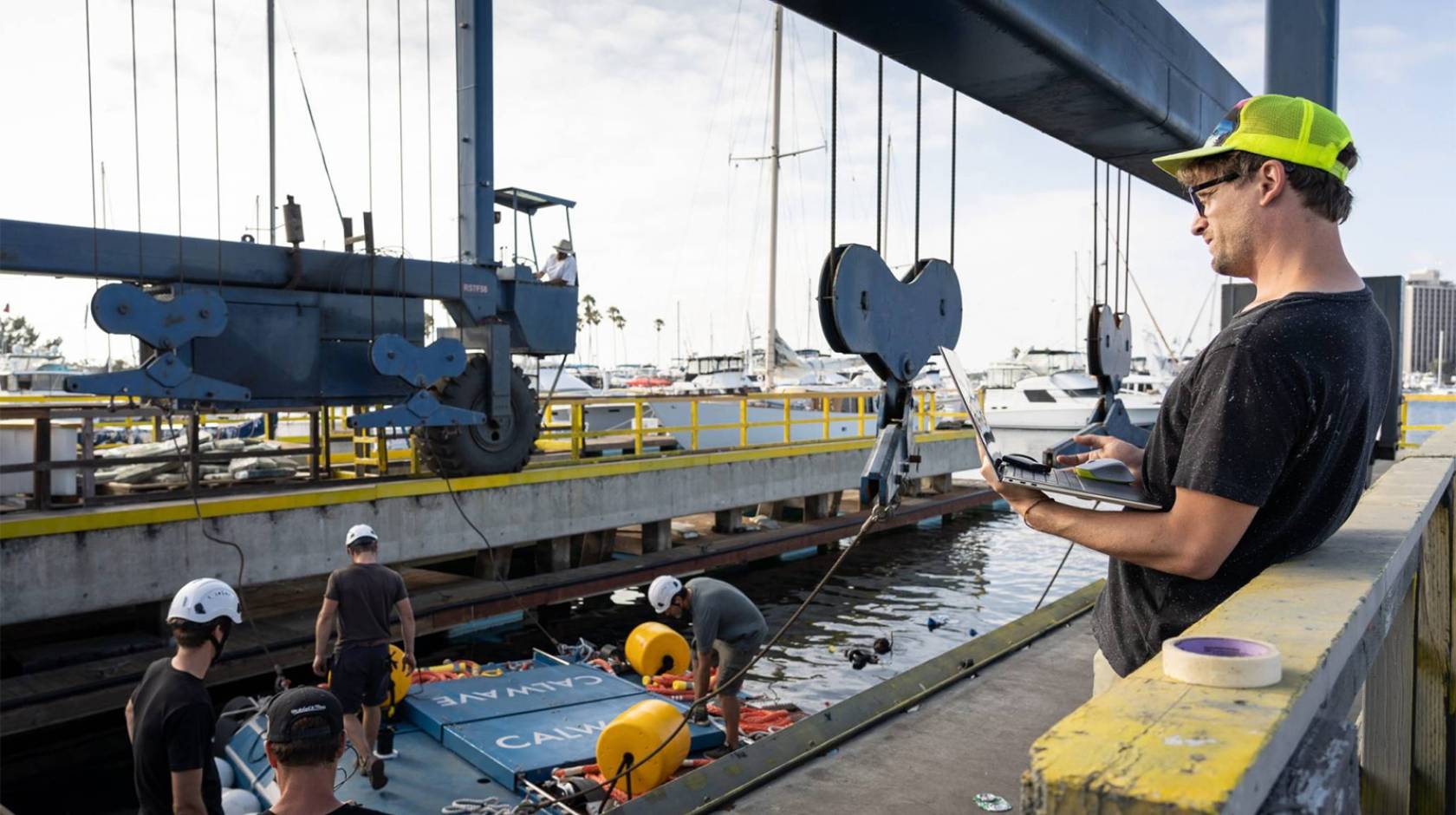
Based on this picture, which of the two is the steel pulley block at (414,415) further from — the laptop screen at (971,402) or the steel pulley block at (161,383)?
the laptop screen at (971,402)

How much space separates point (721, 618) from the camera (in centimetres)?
806

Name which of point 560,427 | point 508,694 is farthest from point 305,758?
point 560,427

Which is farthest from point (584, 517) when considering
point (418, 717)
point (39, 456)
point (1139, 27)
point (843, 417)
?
point (1139, 27)

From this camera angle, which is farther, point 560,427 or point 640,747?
point 560,427

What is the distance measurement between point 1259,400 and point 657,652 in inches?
326

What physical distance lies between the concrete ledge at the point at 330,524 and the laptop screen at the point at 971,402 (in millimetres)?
8682

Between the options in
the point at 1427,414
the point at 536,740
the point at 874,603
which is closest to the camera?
the point at 536,740

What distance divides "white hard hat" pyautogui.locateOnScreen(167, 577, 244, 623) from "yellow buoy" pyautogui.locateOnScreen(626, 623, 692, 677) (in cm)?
525

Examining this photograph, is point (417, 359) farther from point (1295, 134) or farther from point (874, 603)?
point (1295, 134)

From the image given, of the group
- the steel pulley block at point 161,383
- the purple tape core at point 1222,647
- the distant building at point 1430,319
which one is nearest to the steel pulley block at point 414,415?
the steel pulley block at point 161,383

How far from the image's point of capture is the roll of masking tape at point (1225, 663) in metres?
1.14

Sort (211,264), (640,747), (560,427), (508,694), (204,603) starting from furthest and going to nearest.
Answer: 1. (560,427)
2. (211,264)
3. (508,694)
4. (640,747)
5. (204,603)

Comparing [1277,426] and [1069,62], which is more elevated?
[1069,62]

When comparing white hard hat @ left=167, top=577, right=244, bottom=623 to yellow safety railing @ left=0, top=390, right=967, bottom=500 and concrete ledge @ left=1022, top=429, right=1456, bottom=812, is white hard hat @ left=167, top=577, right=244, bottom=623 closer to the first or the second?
concrete ledge @ left=1022, top=429, right=1456, bottom=812
